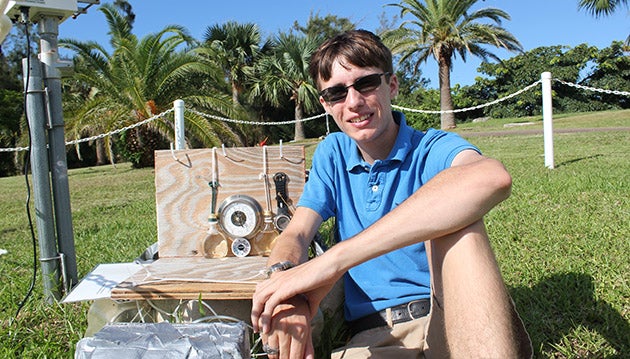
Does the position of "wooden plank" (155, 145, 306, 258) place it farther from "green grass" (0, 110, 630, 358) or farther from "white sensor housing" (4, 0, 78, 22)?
"white sensor housing" (4, 0, 78, 22)

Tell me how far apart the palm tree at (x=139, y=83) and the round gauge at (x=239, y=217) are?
11.2 metres

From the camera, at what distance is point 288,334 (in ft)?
4.91

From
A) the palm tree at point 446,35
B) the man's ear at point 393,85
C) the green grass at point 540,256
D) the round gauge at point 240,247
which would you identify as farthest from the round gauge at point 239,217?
the palm tree at point 446,35

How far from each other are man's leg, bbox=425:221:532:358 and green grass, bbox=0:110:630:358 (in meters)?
1.13

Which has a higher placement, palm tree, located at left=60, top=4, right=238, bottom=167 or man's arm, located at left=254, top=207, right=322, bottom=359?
palm tree, located at left=60, top=4, right=238, bottom=167

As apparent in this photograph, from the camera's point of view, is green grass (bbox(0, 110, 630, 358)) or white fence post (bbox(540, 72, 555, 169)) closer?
green grass (bbox(0, 110, 630, 358))

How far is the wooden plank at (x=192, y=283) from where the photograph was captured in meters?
1.99

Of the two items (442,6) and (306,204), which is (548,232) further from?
(442,6)

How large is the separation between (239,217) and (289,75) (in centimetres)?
2288

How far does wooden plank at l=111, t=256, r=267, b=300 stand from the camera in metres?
1.99

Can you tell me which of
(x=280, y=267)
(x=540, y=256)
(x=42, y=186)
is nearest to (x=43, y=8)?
(x=42, y=186)

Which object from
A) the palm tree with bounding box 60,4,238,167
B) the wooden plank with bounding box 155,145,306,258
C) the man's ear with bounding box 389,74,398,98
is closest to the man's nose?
the man's ear with bounding box 389,74,398,98

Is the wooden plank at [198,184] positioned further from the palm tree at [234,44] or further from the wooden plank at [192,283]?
the palm tree at [234,44]

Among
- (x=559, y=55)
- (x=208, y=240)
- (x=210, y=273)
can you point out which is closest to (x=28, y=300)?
Answer: (x=208, y=240)
